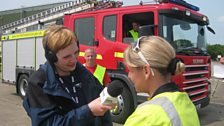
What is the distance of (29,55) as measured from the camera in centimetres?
1086

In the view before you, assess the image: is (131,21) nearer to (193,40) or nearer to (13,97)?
(193,40)

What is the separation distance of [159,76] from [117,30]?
19.0 ft

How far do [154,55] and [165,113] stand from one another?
0.31 m

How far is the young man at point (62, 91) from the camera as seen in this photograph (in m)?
2.10

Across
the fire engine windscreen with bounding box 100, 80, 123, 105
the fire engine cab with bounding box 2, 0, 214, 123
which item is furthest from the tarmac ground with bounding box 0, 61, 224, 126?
the fire engine windscreen with bounding box 100, 80, 123, 105

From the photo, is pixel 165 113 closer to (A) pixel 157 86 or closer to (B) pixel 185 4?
(A) pixel 157 86

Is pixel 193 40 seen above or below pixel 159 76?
above

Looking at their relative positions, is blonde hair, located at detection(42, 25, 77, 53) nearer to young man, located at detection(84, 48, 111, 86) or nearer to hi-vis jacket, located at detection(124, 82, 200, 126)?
hi-vis jacket, located at detection(124, 82, 200, 126)

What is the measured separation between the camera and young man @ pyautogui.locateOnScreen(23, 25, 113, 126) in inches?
82.5

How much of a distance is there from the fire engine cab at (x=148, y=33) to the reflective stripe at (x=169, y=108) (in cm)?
528

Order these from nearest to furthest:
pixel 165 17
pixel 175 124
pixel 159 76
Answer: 1. pixel 175 124
2. pixel 159 76
3. pixel 165 17

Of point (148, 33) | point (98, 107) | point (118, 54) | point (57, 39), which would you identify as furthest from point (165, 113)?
point (118, 54)

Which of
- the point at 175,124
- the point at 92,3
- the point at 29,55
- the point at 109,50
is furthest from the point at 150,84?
the point at 29,55

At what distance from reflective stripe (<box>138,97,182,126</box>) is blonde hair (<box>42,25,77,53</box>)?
33.1 inches
